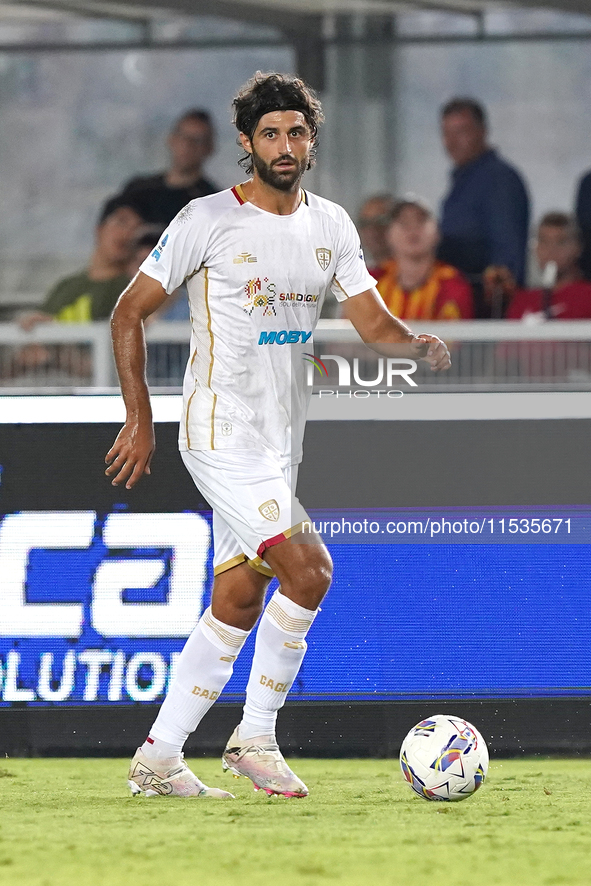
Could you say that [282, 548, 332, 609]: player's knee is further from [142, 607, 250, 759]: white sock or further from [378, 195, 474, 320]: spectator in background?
[378, 195, 474, 320]: spectator in background

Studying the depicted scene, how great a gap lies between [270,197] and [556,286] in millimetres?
4102

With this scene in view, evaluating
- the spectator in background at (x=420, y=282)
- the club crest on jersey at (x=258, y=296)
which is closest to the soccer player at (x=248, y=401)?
the club crest on jersey at (x=258, y=296)

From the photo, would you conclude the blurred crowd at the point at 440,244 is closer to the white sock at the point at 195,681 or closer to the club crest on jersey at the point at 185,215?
the club crest on jersey at the point at 185,215

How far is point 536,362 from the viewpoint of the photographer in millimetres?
6219

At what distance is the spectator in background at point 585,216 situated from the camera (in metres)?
9.20

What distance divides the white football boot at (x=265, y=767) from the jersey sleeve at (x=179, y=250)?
1.33 m

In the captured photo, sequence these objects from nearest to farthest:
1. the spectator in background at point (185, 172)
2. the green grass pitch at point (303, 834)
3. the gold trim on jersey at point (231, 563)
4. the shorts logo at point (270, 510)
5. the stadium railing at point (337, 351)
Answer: the green grass pitch at point (303, 834) < the shorts logo at point (270, 510) < the gold trim on jersey at point (231, 563) < the stadium railing at point (337, 351) < the spectator in background at point (185, 172)

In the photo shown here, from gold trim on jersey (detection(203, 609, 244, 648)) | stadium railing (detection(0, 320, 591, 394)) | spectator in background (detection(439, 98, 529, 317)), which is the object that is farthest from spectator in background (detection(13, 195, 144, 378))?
gold trim on jersey (detection(203, 609, 244, 648))

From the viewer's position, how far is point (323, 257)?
441 cm

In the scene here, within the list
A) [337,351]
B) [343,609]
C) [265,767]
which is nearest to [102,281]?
[337,351]

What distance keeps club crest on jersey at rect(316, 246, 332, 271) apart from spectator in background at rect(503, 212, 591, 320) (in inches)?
152

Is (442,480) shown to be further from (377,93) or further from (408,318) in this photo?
(377,93)

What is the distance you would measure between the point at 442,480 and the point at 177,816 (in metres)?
1.59

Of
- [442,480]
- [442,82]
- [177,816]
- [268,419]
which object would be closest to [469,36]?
[442,82]
